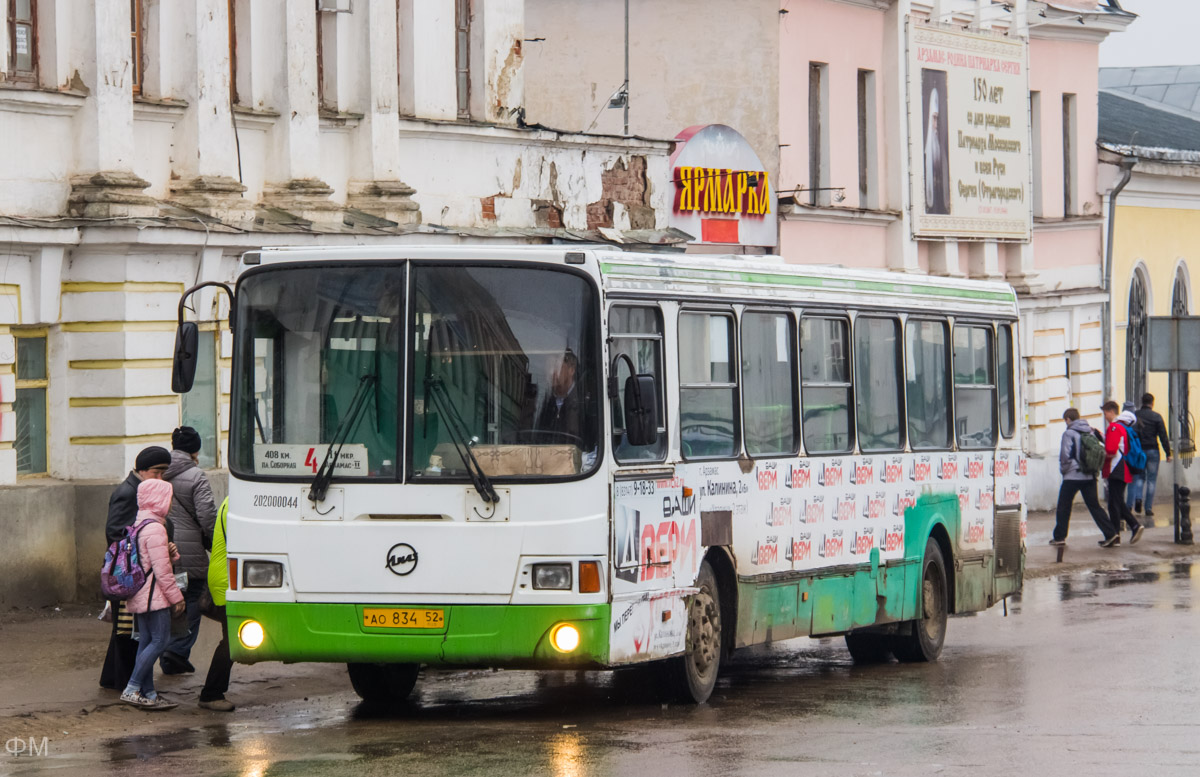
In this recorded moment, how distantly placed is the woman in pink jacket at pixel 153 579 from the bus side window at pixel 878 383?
200 inches

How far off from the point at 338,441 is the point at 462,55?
12.9 metres

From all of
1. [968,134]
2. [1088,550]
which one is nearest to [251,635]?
[1088,550]

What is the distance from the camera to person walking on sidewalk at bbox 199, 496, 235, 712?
43.0 ft

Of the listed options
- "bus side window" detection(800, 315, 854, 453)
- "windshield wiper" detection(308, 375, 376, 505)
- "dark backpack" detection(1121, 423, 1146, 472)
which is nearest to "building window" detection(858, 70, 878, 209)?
"dark backpack" detection(1121, 423, 1146, 472)

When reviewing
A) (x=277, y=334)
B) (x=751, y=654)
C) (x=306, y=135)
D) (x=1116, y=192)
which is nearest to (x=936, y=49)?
(x=1116, y=192)

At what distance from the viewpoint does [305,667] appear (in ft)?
51.5

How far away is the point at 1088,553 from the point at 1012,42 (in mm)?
11261

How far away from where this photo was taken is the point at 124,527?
13312 millimetres

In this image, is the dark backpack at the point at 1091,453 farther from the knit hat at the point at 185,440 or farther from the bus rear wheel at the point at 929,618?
the knit hat at the point at 185,440

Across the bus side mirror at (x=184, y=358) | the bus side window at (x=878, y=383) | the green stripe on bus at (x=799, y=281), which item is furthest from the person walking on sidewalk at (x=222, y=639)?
the bus side window at (x=878, y=383)

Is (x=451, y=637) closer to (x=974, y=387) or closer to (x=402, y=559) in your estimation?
(x=402, y=559)

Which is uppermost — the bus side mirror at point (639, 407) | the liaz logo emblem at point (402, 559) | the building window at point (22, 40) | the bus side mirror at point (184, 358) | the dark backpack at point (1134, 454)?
the building window at point (22, 40)

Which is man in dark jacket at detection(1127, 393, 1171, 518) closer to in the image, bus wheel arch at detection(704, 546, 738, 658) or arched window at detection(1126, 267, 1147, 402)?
arched window at detection(1126, 267, 1147, 402)

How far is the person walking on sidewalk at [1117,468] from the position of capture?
2834 centimetres
